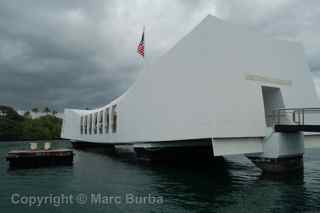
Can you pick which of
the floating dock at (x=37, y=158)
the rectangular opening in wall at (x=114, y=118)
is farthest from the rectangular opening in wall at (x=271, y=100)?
the rectangular opening in wall at (x=114, y=118)

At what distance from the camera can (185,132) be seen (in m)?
18.2

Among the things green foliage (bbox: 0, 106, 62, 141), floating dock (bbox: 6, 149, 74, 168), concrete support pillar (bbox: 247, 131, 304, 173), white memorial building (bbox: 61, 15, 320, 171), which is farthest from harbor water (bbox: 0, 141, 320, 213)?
green foliage (bbox: 0, 106, 62, 141)

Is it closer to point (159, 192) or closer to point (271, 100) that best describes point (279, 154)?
point (271, 100)

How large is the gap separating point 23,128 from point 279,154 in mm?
85958

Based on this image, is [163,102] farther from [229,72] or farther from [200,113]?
[229,72]

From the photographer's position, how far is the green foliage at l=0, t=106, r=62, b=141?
86.2 meters

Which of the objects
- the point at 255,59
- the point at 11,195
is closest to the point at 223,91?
the point at 255,59

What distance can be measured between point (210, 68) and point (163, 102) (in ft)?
14.6

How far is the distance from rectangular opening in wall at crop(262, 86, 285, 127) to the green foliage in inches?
3187

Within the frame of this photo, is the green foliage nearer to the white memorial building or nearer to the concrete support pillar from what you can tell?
the white memorial building

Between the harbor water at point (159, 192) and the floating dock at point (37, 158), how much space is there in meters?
3.54

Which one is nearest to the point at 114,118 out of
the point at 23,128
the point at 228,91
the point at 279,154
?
the point at 228,91

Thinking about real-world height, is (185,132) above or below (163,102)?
below

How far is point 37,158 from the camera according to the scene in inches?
869
